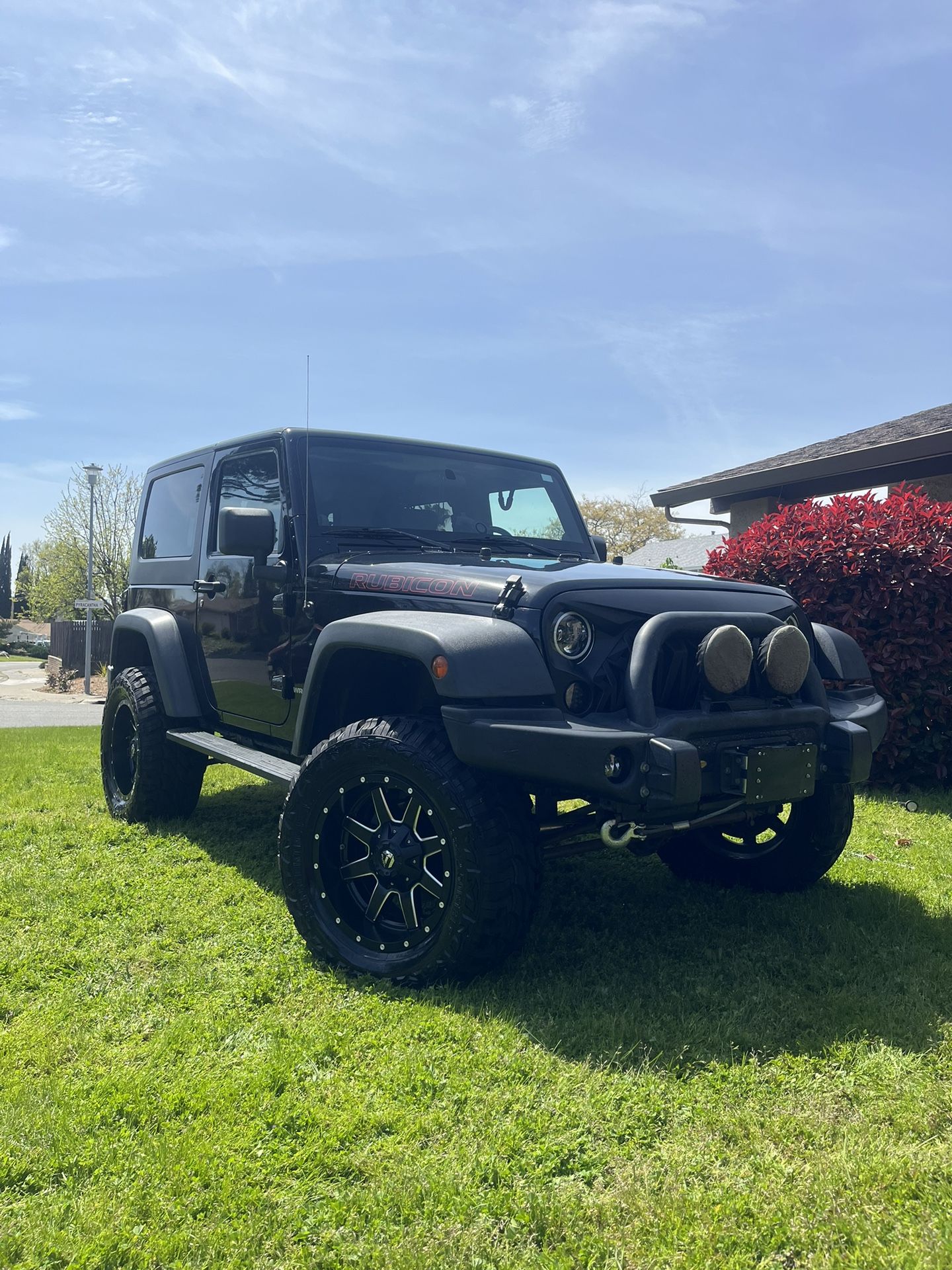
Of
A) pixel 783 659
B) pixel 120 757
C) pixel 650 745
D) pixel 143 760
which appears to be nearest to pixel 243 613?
pixel 143 760

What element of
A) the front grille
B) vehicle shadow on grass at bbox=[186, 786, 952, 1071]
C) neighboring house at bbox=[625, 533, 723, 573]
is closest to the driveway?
vehicle shadow on grass at bbox=[186, 786, 952, 1071]

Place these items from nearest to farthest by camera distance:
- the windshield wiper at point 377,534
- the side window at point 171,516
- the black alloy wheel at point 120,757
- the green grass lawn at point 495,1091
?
the green grass lawn at point 495,1091
the windshield wiper at point 377,534
the side window at point 171,516
the black alloy wheel at point 120,757

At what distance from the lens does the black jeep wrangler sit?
3.08 meters

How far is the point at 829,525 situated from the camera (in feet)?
23.4

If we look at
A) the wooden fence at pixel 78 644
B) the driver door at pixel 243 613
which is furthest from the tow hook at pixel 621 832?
the wooden fence at pixel 78 644

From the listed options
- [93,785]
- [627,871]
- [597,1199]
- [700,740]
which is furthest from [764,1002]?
[93,785]

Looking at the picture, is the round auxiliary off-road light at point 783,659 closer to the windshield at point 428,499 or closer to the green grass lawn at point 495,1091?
the green grass lawn at point 495,1091

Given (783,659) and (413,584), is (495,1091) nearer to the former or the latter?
(783,659)

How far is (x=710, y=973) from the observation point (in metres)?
3.41

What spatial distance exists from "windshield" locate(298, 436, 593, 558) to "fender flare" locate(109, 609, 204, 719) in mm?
1405

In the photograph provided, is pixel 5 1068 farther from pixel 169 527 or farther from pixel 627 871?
pixel 169 527

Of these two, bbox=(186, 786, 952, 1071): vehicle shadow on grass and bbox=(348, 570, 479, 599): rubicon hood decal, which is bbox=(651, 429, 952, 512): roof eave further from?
bbox=(348, 570, 479, 599): rubicon hood decal

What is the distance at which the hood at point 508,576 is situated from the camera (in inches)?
131

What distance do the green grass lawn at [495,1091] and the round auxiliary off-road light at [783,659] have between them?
1.01 meters
